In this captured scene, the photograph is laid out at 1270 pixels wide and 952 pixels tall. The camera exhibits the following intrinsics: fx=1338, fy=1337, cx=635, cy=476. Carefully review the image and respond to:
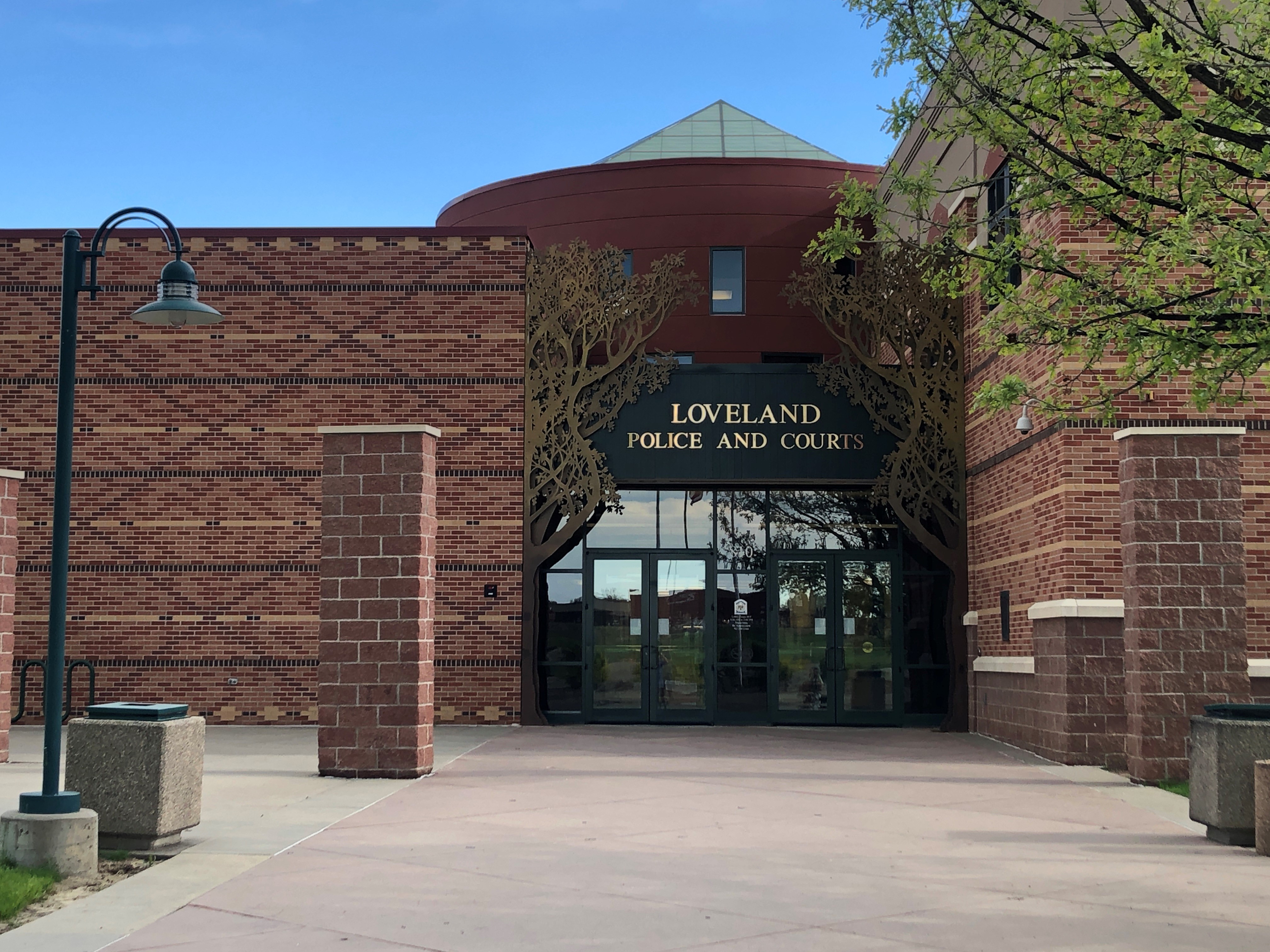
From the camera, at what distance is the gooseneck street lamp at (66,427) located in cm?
810

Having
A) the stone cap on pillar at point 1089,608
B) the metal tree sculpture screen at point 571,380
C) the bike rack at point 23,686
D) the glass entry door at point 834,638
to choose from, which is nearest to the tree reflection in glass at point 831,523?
the glass entry door at point 834,638

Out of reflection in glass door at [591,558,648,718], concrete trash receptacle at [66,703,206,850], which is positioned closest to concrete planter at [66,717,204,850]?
concrete trash receptacle at [66,703,206,850]

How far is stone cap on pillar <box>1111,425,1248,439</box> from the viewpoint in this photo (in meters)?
12.6

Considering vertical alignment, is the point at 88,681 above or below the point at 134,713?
below

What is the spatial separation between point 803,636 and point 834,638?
1.49 ft

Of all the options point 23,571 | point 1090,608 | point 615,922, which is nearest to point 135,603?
point 23,571

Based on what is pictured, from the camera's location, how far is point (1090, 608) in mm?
14273

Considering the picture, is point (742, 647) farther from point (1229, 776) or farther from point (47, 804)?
point (47, 804)

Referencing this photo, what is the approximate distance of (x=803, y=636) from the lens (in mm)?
19531

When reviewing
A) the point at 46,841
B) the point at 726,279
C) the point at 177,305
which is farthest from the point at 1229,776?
the point at 726,279

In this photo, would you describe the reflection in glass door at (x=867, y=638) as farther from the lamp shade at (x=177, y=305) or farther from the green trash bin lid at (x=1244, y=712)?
the lamp shade at (x=177, y=305)

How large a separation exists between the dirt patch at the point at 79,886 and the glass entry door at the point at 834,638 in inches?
476

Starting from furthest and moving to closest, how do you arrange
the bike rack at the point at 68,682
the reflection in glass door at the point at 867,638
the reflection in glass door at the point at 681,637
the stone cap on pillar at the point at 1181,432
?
1. the reflection in glass door at the point at 681,637
2. the reflection in glass door at the point at 867,638
3. the bike rack at the point at 68,682
4. the stone cap on pillar at the point at 1181,432

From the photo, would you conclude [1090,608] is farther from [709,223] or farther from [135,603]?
[709,223]
